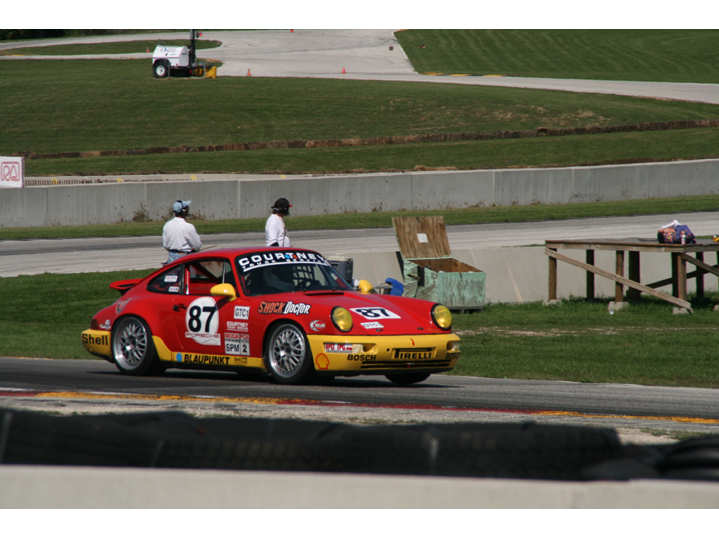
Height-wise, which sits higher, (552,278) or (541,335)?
(552,278)

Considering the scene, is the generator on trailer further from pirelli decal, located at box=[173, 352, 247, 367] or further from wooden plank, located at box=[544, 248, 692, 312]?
pirelli decal, located at box=[173, 352, 247, 367]

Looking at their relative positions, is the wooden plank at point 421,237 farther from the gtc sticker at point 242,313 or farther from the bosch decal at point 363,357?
the bosch decal at point 363,357

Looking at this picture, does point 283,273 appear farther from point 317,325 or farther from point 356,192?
point 356,192

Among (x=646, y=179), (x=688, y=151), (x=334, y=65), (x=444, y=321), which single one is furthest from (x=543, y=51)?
(x=444, y=321)

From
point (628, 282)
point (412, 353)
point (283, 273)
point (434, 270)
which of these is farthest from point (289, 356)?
point (628, 282)

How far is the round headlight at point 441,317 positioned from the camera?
9.23 m

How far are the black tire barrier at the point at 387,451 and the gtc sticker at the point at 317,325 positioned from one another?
206 inches

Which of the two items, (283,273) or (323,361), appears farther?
(283,273)

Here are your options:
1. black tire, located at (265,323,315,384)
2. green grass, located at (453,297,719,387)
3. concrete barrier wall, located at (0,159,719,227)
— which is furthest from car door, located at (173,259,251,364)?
concrete barrier wall, located at (0,159,719,227)

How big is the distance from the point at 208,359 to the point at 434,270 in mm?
8349

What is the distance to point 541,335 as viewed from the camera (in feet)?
45.1

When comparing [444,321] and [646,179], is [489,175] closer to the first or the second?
[646,179]

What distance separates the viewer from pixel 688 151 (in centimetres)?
3319

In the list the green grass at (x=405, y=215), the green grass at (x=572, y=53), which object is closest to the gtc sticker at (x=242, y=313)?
the green grass at (x=405, y=215)
